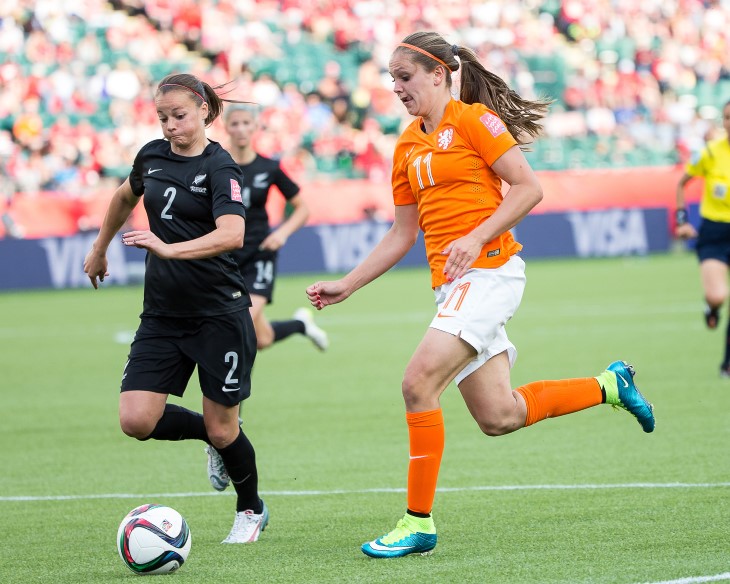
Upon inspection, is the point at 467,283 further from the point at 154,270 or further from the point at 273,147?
the point at 273,147

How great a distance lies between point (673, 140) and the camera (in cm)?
3138

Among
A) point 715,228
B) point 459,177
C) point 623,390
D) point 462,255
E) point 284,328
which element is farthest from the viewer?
point 284,328

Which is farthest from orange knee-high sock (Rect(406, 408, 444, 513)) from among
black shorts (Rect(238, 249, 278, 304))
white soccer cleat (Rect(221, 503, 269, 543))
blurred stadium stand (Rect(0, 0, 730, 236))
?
blurred stadium stand (Rect(0, 0, 730, 236))

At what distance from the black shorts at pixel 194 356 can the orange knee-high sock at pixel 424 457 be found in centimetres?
90

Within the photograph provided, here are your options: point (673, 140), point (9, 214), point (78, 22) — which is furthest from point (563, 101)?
point (9, 214)

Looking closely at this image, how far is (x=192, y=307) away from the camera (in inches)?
234

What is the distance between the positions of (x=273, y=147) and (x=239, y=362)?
21672 mm

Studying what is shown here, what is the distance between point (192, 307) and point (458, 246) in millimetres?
1337

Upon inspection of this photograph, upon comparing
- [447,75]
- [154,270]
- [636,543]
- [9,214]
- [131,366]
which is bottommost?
[9,214]

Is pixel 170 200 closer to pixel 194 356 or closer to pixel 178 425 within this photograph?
pixel 194 356

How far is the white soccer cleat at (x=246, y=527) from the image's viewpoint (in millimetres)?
5939

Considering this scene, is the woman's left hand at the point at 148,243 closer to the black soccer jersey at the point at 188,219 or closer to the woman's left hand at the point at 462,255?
the black soccer jersey at the point at 188,219

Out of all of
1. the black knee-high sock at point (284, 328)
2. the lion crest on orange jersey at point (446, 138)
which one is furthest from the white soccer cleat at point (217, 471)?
the black knee-high sock at point (284, 328)

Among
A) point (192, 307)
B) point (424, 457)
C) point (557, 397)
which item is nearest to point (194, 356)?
point (192, 307)
